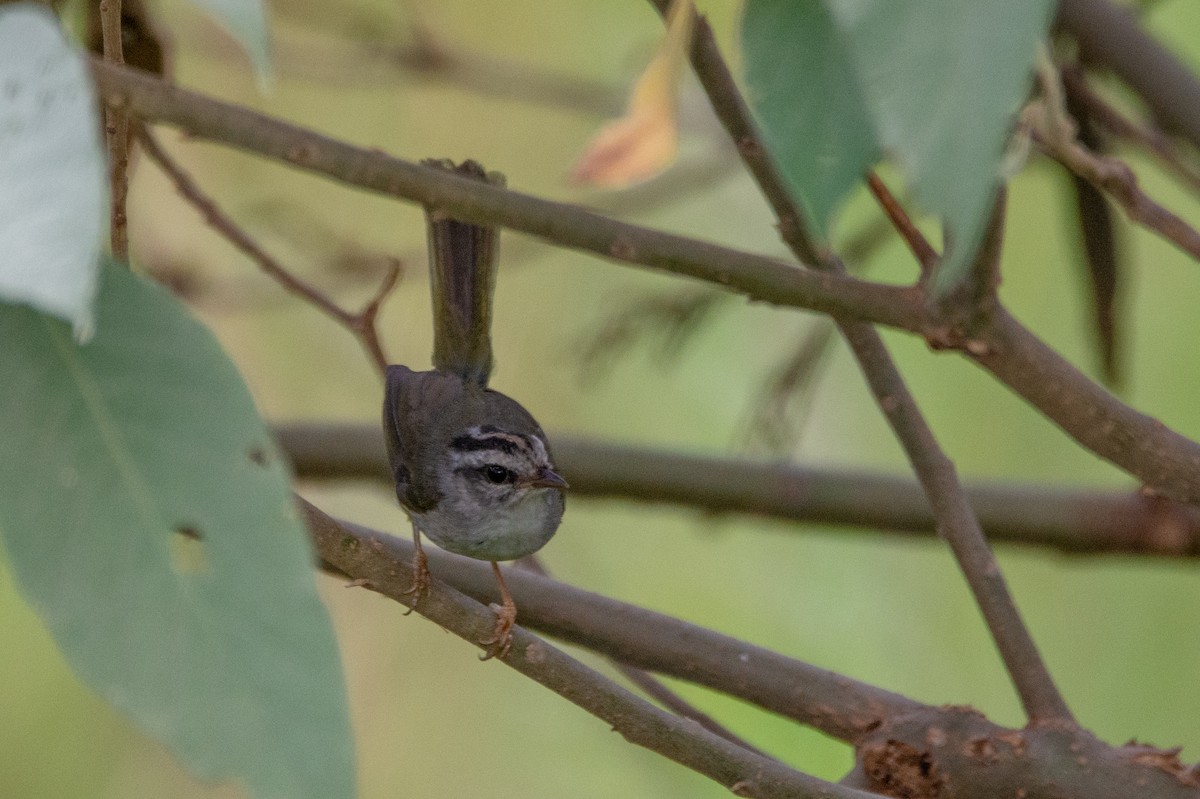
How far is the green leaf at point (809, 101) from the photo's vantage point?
0.72 m

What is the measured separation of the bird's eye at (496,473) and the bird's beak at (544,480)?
1.4 inches

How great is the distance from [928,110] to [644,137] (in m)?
0.72

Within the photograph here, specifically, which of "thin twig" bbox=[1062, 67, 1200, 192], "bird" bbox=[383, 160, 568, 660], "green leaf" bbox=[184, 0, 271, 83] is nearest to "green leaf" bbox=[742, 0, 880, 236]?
"green leaf" bbox=[184, 0, 271, 83]

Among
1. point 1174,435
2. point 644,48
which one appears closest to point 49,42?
point 1174,435

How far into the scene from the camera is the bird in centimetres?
223

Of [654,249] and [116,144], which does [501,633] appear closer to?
[654,249]

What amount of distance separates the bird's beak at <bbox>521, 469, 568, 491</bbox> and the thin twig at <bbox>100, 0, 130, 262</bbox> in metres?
1.18

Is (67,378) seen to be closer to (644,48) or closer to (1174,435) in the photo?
(1174,435)

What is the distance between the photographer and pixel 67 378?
2.45 feet

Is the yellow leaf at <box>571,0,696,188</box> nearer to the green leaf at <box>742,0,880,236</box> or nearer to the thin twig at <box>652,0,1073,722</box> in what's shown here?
the thin twig at <box>652,0,1073,722</box>

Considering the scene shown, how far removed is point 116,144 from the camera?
3.67 feet

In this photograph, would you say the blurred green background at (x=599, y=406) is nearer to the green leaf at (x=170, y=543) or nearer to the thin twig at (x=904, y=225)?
the thin twig at (x=904, y=225)

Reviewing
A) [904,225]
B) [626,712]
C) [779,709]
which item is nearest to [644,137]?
[904,225]

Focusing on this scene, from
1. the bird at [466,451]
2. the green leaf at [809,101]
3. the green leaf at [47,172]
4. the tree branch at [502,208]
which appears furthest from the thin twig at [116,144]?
the bird at [466,451]
